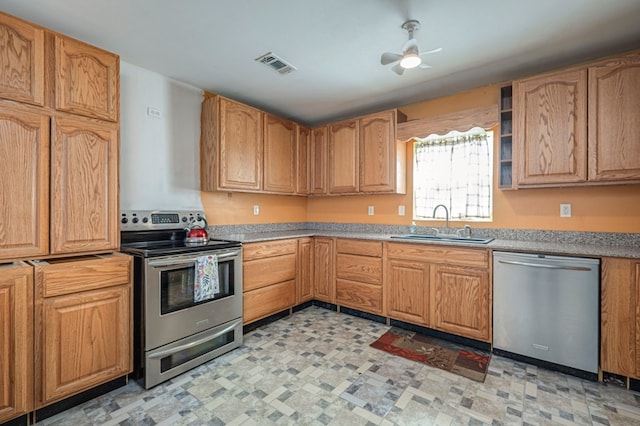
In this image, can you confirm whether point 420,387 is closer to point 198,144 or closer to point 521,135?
point 521,135

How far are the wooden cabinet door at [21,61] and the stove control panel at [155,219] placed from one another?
1028 mm

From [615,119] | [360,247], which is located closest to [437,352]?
[360,247]

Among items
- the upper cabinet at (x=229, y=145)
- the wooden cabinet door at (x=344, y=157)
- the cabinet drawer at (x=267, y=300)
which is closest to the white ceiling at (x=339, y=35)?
the upper cabinet at (x=229, y=145)

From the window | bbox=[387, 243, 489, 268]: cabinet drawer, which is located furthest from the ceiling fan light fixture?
bbox=[387, 243, 489, 268]: cabinet drawer

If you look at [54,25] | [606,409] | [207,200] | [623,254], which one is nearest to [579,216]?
[623,254]

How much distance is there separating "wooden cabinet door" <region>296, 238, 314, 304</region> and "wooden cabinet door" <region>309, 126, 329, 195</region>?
783mm

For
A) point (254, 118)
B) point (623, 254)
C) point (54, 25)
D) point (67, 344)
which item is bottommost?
point (67, 344)

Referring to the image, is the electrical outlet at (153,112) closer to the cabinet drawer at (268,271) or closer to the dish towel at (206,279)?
the dish towel at (206,279)

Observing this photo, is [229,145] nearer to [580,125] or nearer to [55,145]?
[55,145]

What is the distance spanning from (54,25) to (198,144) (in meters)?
1.36

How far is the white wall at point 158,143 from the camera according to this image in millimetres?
2635

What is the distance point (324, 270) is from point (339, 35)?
2.44 metres

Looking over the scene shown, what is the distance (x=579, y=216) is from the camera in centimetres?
262

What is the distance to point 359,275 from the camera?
331cm
